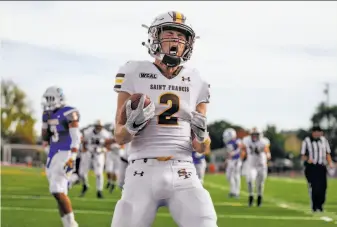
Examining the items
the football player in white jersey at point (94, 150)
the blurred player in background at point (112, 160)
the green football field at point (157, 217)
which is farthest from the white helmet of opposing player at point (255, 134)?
the blurred player in background at point (112, 160)

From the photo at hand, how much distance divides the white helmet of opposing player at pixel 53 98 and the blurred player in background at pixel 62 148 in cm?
9

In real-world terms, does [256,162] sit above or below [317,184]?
above

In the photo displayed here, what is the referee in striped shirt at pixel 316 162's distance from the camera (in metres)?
14.2

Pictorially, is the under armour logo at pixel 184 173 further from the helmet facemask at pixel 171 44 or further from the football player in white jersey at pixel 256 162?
the football player in white jersey at pixel 256 162

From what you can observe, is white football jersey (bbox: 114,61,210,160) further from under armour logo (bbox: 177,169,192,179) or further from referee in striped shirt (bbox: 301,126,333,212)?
referee in striped shirt (bbox: 301,126,333,212)

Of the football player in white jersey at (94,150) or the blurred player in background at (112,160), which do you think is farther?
the blurred player in background at (112,160)

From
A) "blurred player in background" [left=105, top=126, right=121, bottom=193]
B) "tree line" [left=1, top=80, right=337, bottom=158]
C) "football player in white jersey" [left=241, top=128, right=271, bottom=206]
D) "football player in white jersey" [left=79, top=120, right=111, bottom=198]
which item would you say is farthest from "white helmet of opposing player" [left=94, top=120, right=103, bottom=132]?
"tree line" [left=1, top=80, right=337, bottom=158]

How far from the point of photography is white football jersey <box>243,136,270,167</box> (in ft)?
51.7

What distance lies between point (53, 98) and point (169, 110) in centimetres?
529

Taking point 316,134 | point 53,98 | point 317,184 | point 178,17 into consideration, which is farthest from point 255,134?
point 178,17

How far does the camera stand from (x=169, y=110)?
15.9 ft

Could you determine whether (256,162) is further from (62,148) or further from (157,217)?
(62,148)

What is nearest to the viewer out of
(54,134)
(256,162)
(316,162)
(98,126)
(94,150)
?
(54,134)

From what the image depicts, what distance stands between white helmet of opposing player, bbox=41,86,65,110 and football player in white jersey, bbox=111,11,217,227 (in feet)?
16.6
